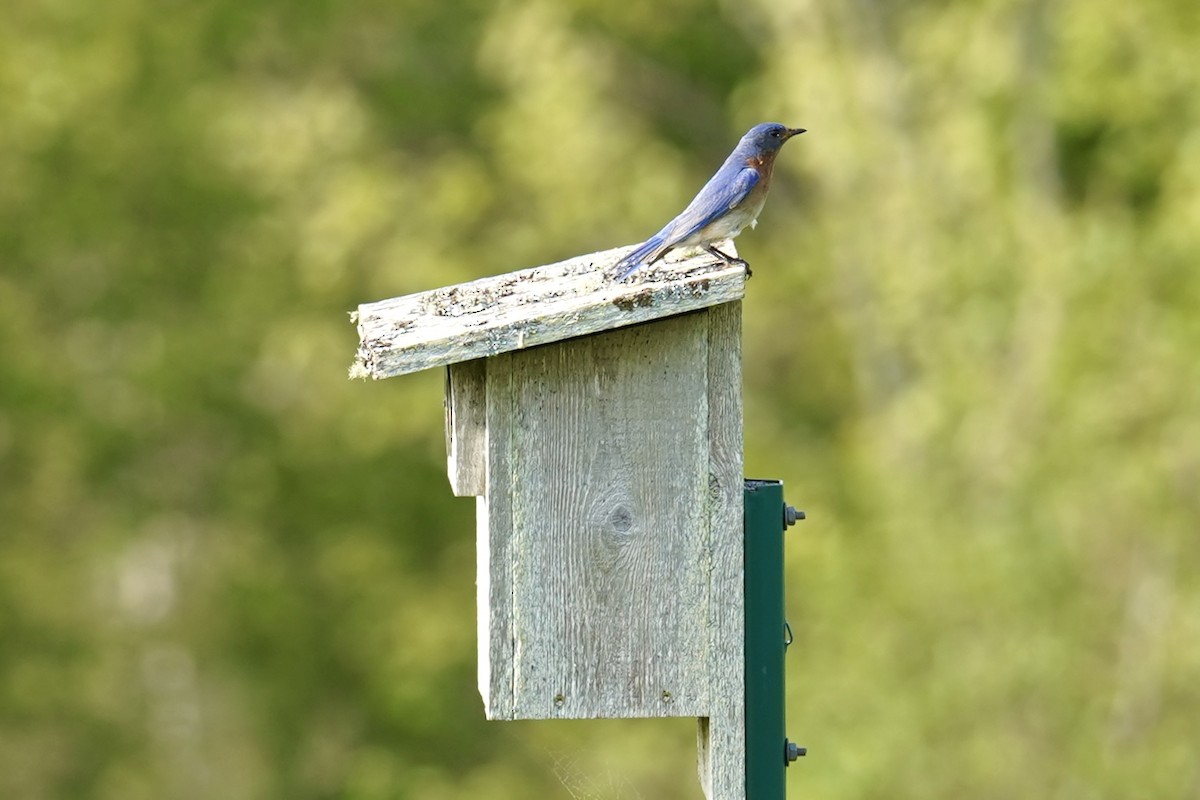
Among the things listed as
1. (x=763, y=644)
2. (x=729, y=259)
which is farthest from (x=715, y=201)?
(x=763, y=644)

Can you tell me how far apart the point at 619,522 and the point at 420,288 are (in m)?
10.4

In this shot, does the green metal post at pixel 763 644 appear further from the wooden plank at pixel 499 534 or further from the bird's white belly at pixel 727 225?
the bird's white belly at pixel 727 225

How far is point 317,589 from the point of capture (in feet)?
47.9

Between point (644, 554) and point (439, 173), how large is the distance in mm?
11209

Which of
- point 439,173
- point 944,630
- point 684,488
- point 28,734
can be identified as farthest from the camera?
point 439,173

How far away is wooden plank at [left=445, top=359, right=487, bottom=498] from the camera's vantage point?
135 inches

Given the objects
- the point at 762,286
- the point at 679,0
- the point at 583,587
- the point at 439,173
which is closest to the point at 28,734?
the point at 439,173

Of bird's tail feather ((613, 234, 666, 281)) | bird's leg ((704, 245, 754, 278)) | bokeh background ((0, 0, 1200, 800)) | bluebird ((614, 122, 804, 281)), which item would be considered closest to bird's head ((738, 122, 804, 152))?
bluebird ((614, 122, 804, 281))

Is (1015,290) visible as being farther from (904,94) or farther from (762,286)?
(762,286)

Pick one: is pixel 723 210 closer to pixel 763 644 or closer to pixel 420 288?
pixel 763 644

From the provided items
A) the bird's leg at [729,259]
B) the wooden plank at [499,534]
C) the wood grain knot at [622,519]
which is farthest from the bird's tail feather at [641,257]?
the wood grain knot at [622,519]

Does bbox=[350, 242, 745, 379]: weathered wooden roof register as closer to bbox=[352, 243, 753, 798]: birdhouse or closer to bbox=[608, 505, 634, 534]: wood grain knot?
bbox=[352, 243, 753, 798]: birdhouse

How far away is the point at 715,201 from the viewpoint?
12.2 ft

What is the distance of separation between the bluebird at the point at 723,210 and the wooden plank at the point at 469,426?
32 centimetres
